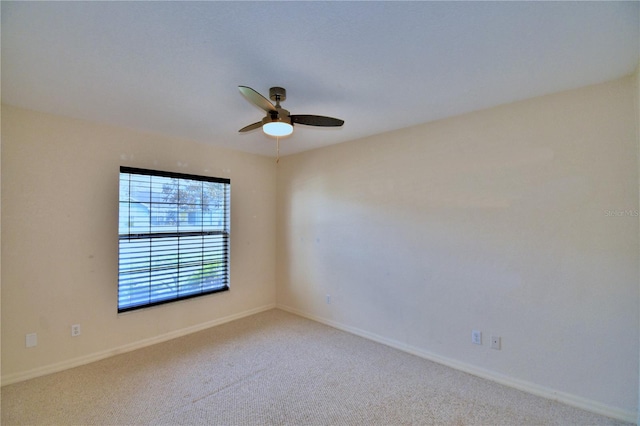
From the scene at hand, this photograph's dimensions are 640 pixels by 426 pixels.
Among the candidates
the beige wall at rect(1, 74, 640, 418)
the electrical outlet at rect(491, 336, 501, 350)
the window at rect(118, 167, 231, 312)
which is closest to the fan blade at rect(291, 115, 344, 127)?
the beige wall at rect(1, 74, 640, 418)

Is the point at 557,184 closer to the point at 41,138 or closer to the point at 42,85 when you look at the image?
the point at 42,85

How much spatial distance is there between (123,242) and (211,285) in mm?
1241

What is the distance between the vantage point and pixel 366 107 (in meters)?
2.69

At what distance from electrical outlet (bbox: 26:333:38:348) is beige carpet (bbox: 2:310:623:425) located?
0.31 meters

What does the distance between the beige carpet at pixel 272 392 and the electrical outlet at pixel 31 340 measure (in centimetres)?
31

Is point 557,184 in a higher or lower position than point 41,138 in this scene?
lower

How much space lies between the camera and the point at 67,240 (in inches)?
113

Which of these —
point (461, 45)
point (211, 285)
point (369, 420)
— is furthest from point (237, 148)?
point (369, 420)

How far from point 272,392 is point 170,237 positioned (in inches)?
86.2

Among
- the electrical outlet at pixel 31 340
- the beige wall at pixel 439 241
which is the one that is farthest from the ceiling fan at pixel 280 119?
the electrical outlet at pixel 31 340

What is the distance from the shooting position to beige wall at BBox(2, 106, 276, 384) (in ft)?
8.54

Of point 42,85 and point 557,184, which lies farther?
point 557,184

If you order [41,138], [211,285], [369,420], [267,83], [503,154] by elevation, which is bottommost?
[369,420]

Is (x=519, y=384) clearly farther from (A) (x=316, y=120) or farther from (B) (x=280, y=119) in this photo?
(B) (x=280, y=119)
